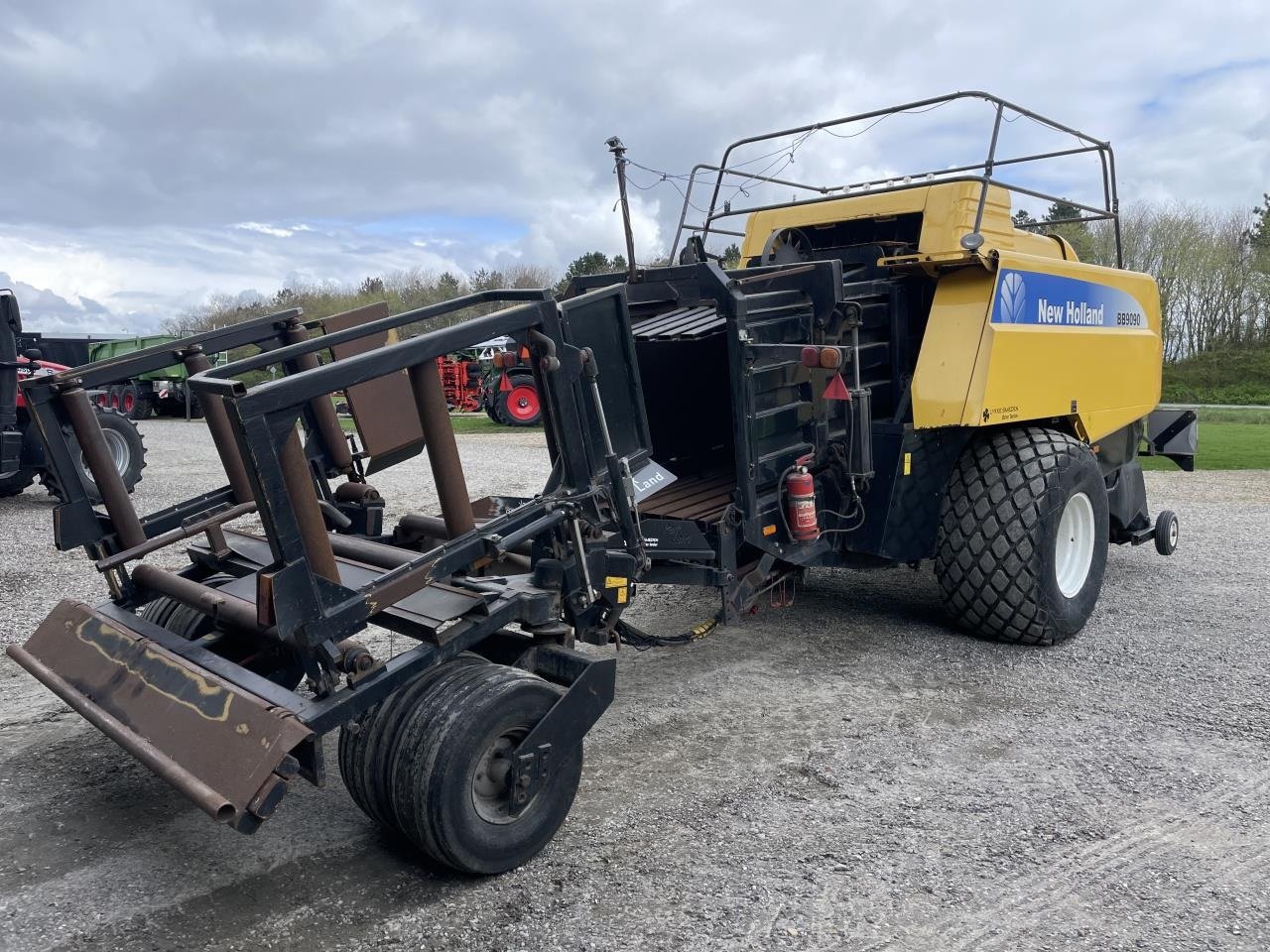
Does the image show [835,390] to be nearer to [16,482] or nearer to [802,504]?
[802,504]

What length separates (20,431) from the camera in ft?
32.0

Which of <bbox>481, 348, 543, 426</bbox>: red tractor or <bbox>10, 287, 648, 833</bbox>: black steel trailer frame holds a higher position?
<bbox>10, 287, 648, 833</bbox>: black steel trailer frame

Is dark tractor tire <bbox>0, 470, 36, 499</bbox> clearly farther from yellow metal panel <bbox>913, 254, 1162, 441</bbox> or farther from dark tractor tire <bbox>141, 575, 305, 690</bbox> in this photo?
yellow metal panel <bbox>913, 254, 1162, 441</bbox>

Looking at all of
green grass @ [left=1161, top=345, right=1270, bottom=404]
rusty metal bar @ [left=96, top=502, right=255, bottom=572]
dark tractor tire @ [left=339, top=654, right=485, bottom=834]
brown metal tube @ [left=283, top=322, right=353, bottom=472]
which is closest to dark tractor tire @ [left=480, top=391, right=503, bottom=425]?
brown metal tube @ [left=283, top=322, right=353, bottom=472]

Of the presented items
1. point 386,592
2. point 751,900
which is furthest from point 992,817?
point 386,592

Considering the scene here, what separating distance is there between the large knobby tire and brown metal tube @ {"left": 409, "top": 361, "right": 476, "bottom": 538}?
481mm

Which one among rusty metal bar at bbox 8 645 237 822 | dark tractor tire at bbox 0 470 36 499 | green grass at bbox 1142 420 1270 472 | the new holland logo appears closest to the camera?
rusty metal bar at bbox 8 645 237 822

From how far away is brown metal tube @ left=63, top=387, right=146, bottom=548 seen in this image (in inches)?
142

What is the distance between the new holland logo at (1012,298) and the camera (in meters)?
4.97

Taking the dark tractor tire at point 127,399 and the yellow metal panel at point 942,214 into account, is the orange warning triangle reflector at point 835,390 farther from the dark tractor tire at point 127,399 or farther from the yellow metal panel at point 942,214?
the dark tractor tire at point 127,399

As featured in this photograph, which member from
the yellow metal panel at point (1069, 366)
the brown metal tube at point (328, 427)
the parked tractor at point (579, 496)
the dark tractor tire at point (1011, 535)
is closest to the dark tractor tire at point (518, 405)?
the parked tractor at point (579, 496)

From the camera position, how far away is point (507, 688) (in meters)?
3.09

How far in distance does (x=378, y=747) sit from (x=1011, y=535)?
3306 mm

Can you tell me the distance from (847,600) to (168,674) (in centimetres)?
412
